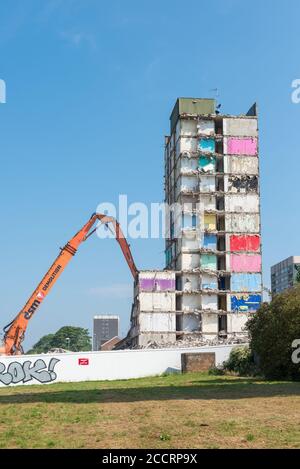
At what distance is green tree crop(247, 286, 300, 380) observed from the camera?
3634cm

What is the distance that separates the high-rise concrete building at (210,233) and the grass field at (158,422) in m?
77.6

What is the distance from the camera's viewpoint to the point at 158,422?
55.3ft

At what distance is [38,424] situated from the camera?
683 inches

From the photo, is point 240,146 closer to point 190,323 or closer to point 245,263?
point 245,263

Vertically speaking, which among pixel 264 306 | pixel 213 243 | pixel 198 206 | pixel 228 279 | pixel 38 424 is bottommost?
pixel 38 424

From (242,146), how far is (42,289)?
2127 inches

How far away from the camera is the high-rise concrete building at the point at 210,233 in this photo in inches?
4048

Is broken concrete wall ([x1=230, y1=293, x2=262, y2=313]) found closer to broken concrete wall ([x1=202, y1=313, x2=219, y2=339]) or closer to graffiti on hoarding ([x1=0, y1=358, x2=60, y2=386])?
broken concrete wall ([x1=202, y1=313, x2=219, y2=339])

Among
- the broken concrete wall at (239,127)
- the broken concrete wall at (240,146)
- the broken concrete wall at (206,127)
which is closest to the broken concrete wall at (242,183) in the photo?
the broken concrete wall at (240,146)

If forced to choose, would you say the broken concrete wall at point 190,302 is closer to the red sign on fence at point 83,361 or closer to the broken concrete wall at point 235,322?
the broken concrete wall at point 235,322

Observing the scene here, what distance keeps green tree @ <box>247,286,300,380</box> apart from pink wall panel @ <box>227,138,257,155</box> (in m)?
71.3

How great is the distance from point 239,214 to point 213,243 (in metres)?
7.07
